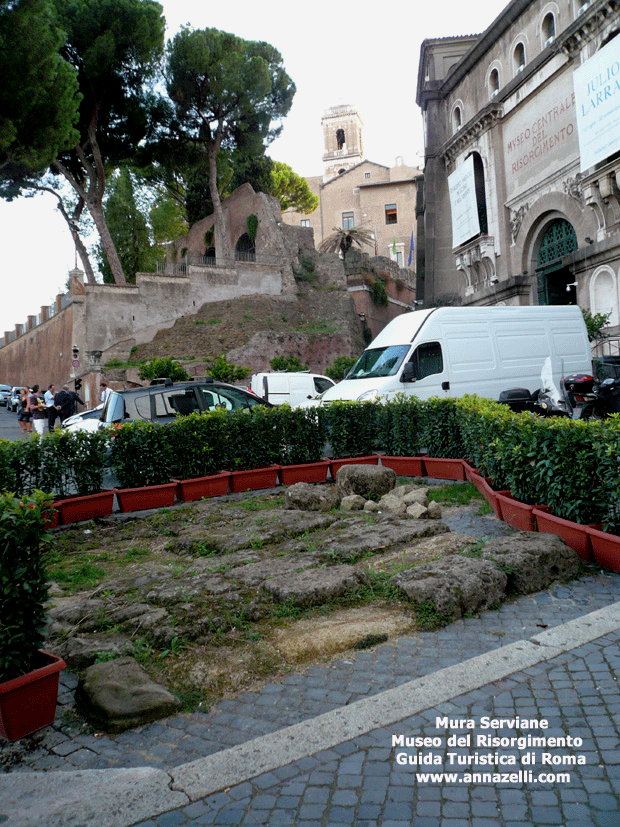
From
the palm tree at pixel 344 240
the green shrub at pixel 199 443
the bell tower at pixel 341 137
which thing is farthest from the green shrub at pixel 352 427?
the bell tower at pixel 341 137

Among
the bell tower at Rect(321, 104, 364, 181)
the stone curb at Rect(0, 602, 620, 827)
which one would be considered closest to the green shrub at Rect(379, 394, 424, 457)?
the stone curb at Rect(0, 602, 620, 827)

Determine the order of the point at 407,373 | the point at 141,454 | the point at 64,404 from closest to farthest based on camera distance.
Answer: the point at 141,454 < the point at 407,373 < the point at 64,404

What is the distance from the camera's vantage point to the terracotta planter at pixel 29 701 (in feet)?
9.78

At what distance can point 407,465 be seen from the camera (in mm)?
9680

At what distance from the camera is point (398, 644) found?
381 centimetres

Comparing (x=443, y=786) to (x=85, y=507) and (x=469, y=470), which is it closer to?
(x=469, y=470)

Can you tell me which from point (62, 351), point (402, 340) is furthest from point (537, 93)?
point (62, 351)

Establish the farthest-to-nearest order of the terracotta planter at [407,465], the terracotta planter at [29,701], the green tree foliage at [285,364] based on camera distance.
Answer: the green tree foliage at [285,364] → the terracotta planter at [407,465] → the terracotta planter at [29,701]

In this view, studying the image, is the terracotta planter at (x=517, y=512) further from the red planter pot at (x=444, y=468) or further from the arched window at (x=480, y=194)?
the arched window at (x=480, y=194)

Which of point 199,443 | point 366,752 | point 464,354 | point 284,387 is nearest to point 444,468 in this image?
point 199,443

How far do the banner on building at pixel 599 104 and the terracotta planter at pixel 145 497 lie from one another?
15006 millimetres

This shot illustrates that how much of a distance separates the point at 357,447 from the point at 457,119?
22925mm

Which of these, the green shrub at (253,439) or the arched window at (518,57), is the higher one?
the arched window at (518,57)

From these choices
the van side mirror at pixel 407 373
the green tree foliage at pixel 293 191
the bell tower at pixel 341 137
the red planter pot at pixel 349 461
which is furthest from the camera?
the bell tower at pixel 341 137
